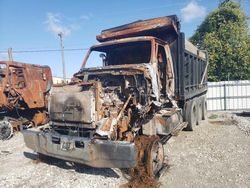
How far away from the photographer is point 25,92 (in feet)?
29.5

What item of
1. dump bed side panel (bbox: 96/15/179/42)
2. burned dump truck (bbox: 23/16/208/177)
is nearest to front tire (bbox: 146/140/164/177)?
burned dump truck (bbox: 23/16/208/177)

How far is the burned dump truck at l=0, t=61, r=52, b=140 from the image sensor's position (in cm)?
887

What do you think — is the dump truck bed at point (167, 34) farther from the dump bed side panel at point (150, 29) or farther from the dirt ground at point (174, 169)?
the dirt ground at point (174, 169)

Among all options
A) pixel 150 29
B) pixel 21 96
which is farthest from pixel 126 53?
pixel 21 96

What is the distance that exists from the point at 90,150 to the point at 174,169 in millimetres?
1892

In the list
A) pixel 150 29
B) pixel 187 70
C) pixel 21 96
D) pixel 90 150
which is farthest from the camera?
pixel 21 96

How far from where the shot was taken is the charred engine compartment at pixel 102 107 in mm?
4465

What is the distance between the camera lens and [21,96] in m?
8.91

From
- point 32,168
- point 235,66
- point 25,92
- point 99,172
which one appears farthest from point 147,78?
point 235,66

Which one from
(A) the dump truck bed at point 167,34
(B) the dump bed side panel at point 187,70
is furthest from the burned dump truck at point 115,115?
(B) the dump bed side panel at point 187,70

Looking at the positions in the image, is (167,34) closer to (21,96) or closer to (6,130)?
(21,96)

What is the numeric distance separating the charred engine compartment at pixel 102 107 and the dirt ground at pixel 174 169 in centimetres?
82

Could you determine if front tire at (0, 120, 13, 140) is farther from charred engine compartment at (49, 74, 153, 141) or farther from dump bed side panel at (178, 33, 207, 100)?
dump bed side panel at (178, 33, 207, 100)

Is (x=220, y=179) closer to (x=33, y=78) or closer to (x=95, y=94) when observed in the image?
(x=95, y=94)
